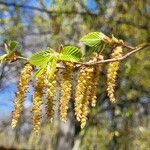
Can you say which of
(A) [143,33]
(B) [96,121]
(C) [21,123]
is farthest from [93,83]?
(C) [21,123]

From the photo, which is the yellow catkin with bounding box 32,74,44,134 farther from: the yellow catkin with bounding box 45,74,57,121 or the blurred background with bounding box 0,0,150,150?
the blurred background with bounding box 0,0,150,150

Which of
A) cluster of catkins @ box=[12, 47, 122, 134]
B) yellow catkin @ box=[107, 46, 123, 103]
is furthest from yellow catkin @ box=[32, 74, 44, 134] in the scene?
yellow catkin @ box=[107, 46, 123, 103]

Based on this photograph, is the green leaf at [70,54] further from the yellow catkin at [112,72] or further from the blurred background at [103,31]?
the blurred background at [103,31]

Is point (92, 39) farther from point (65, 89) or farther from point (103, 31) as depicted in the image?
point (103, 31)

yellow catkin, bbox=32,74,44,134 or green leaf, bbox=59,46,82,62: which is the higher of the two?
green leaf, bbox=59,46,82,62

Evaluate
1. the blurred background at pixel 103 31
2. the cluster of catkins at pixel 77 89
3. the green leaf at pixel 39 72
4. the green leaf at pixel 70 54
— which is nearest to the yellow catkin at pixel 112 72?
the cluster of catkins at pixel 77 89

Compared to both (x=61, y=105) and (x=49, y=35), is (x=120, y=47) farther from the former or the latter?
(x=49, y=35)
